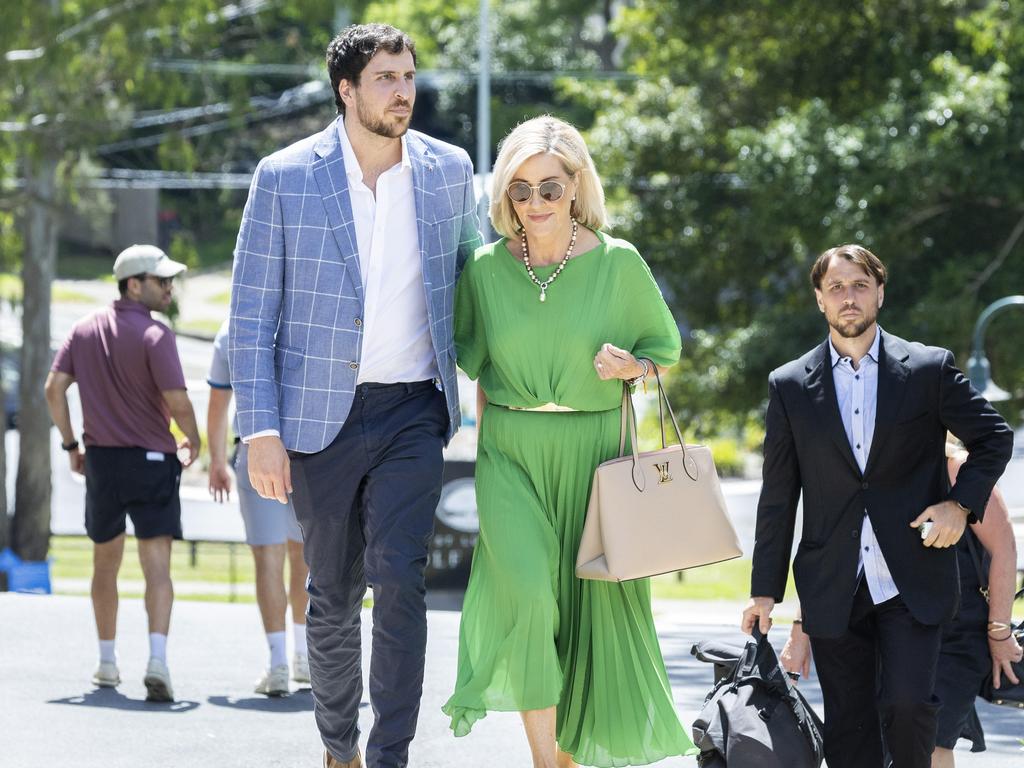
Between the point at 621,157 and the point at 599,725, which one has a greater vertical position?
the point at 621,157

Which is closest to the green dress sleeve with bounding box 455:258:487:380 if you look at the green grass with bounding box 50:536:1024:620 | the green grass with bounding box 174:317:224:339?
the green grass with bounding box 50:536:1024:620

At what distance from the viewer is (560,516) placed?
5.19 metres

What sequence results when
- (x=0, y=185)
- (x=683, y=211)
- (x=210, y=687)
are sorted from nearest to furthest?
1. (x=210, y=687)
2. (x=0, y=185)
3. (x=683, y=211)

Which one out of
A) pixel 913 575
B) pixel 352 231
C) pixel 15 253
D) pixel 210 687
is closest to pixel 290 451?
pixel 352 231

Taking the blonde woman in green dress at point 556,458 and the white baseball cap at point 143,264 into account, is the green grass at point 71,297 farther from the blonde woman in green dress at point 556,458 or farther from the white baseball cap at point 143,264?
the blonde woman in green dress at point 556,458

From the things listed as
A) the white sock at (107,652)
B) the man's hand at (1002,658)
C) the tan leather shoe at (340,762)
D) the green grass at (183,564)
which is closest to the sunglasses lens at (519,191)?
the tan leather shoe at (340,762)

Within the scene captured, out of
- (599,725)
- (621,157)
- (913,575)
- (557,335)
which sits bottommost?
(599,725)

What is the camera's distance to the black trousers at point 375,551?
16.1ft

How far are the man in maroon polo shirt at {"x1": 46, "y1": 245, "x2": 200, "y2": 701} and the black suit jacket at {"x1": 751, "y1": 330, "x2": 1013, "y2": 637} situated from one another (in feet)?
12.5

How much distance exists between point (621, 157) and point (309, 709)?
18.6 metres

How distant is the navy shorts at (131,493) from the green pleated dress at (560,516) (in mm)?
3136

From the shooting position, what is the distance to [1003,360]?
21438mm

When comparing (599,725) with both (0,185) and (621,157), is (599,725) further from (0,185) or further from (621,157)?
(621,157)

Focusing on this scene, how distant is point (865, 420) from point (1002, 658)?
1.03 metres
